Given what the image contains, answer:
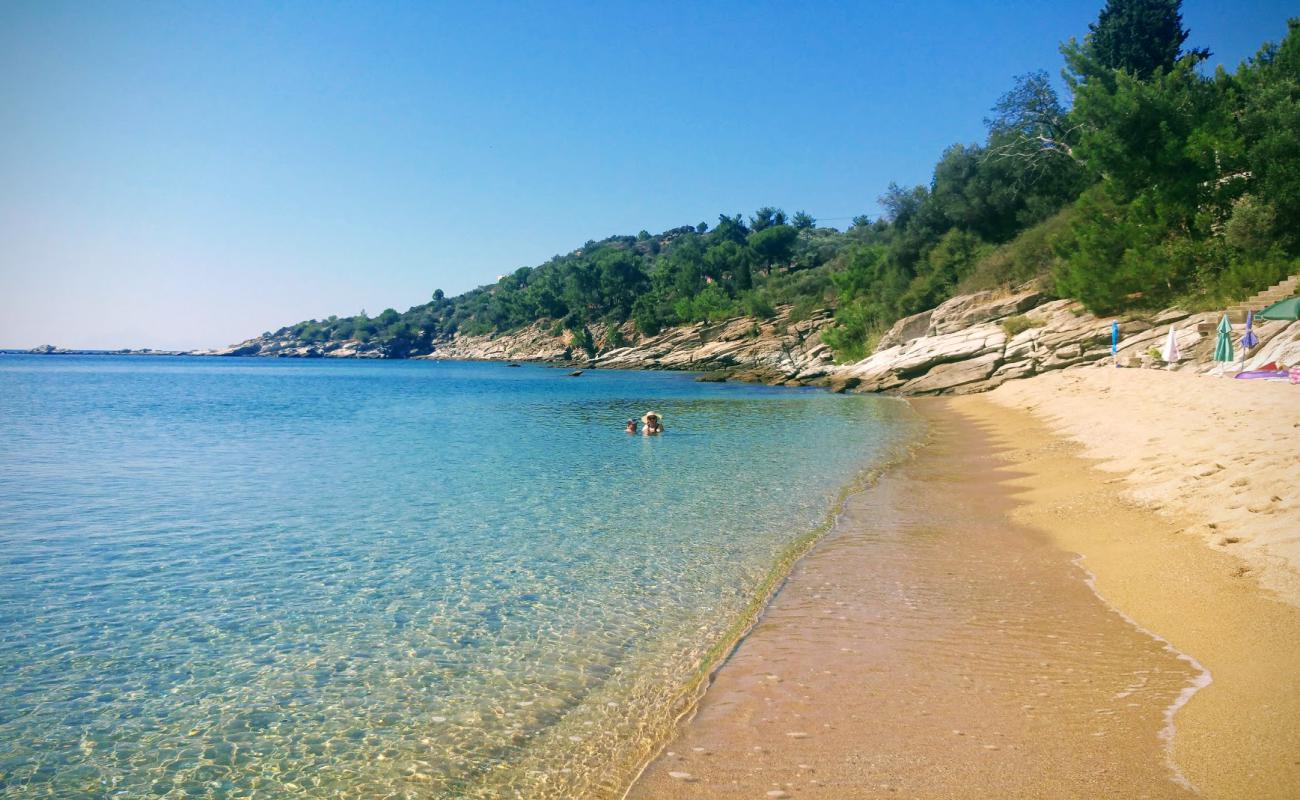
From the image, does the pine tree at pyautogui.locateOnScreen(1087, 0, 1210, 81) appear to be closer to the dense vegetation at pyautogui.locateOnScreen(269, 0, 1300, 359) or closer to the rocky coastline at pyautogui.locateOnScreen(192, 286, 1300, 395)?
the dense vegetation at pyautogui.locateOnScreen(269, 0, 1300, 359)

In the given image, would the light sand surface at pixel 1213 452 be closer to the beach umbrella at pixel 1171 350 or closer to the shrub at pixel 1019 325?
the beach umbrella at pixel 1171 350

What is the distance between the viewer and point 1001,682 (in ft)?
20.1

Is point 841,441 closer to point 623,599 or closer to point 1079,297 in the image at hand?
point 623,599

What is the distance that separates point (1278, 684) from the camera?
5.42 meters

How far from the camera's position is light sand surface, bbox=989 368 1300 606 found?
327 inches

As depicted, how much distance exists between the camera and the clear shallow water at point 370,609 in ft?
18.4

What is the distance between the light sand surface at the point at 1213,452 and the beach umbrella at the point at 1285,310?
3.99 metres

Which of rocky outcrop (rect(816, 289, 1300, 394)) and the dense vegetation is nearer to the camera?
rocky outcrop (rect(816, 289, 1300, 394))

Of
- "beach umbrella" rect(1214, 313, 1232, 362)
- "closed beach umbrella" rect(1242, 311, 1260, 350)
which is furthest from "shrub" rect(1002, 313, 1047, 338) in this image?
"beach umbrella" rect(1214, 313, 1232, 362)

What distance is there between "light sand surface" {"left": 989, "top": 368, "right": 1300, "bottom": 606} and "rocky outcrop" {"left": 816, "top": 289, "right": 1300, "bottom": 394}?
543 cm

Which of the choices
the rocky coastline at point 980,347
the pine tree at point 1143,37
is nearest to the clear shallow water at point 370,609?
the rocky coastline at point 980,347

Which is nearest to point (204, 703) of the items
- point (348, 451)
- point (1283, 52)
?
point (348, 451)

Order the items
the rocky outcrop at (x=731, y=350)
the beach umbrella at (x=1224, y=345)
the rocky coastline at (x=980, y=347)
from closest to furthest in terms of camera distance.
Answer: the beach umbrella at (x=1224, y=345) → the rocky coastline at (x=980, y=347) → the rocky outcrop at (x=731, y=350)

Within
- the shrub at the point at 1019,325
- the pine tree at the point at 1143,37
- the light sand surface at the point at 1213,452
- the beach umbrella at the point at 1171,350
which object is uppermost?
the pine tree at the point at 1143,37
